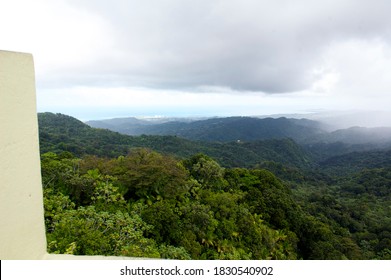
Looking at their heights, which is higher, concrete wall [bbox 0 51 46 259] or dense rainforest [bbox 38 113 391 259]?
concrete wall [bbox 0 51 46 259]

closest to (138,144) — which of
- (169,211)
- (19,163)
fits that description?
(169,211)

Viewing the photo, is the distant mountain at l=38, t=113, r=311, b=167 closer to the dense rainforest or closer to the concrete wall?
the dense rainforest

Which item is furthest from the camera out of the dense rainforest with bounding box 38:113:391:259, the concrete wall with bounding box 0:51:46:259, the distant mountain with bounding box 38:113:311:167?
the distant mountain with bounding box 38:113:311:167

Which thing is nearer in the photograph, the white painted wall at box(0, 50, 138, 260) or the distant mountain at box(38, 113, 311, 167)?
the white painted wall at box(0, 50, 138, 260)

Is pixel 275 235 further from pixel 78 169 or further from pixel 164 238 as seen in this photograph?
pixel 78 169

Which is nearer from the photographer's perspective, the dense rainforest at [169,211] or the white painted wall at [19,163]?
the white painted wall at [19,163]

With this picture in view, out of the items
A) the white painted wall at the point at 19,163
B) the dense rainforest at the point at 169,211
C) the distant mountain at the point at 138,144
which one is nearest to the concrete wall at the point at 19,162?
the white painted wall at the point at 19,163

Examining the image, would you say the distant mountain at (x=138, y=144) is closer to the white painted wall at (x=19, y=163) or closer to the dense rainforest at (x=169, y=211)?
the dense rainforest at (x=169, y=211)

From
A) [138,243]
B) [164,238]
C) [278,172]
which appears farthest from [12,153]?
[278,172]

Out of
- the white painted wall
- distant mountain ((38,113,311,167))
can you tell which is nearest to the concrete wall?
the white painted wall

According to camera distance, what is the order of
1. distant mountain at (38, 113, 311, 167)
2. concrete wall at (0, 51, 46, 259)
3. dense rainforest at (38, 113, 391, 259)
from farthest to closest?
1. distant mountain at (38, 113, 311, 167)
2. dense rainforest at (38, 113, 391, 259)
3. concrete wall at (0, 51, 46, 259)
